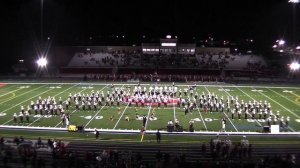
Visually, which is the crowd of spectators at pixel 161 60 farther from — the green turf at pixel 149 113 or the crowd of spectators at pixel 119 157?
the crowd of spectators at pixel 119 157

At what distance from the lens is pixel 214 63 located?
5512 centimetres

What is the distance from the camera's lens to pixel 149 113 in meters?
27.8

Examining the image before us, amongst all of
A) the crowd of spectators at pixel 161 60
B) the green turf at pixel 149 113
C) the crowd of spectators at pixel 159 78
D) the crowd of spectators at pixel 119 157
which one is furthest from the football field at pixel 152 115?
the crowd of spectators at pixel 161 60

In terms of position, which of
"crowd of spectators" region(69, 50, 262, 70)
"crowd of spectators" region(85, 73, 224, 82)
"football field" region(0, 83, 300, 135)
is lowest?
"football field" region(0, 83, 300, 135)

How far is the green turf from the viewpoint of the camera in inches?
956

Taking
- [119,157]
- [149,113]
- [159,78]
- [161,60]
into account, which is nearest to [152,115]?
[149,113]

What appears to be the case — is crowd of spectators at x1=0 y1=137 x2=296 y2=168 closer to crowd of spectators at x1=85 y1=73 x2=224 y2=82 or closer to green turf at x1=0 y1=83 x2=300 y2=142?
green turf at x1=0 y1=83 x2=300 y2=142

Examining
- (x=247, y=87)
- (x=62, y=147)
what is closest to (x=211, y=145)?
(x=62, y=147)

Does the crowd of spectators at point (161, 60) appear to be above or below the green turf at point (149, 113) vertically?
above

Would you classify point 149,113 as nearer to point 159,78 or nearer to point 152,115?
point 152,115

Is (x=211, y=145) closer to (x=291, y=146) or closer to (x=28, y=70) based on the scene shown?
(x=291, y=146)

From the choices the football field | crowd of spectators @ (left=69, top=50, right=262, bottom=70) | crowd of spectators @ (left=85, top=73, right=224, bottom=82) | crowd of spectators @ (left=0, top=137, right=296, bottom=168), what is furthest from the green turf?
crowd of spectators @ (left=69, top=50, right=262, bottom=70)

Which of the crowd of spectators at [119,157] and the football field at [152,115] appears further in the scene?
the football field at [152,115]

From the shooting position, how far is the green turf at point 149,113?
2428 cm
